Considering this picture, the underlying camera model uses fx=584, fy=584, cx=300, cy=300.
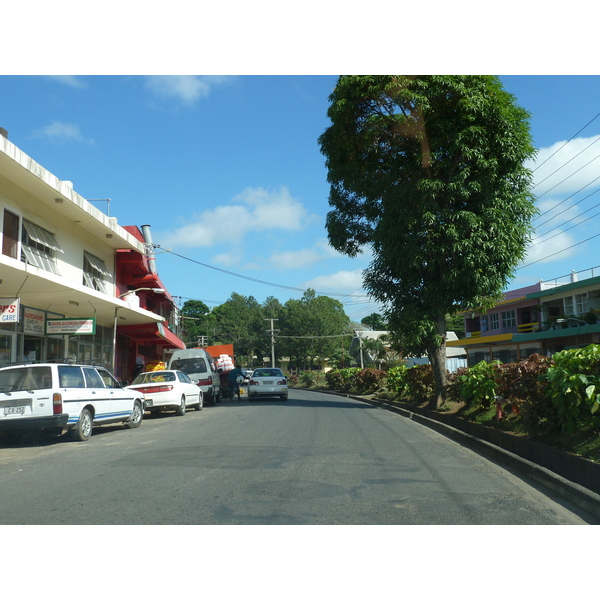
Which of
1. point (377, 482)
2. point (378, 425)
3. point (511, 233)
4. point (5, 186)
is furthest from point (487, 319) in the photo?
point (377, 482)

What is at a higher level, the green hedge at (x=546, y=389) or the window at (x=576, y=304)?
the window at (x=576, y=304)

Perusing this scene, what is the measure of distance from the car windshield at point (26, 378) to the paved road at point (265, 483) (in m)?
→ 1.19

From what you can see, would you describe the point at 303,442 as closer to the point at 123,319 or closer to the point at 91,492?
the point at 91,492

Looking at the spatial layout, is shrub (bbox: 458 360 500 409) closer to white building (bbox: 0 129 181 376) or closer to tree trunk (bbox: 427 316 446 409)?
tree trunk (bbox: 427 316 446 409)

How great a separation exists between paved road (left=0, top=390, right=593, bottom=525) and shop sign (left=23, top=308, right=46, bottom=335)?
23.1 ft

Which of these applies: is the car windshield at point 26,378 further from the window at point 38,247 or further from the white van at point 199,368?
the white van at point 199,368

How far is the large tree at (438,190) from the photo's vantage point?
1700cm

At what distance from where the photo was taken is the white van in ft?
78.5

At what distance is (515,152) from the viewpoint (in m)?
17.0

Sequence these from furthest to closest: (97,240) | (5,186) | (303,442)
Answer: (97,240)
(5,186)
(303,442)

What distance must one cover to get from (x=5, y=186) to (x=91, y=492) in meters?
12.6

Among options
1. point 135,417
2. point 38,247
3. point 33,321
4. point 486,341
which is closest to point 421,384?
point 135,417

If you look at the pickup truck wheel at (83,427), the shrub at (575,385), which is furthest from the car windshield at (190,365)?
the shrub at (575,385)

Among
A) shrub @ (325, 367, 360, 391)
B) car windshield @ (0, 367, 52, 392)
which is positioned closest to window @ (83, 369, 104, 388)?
car windshield @ (0, 367, 52, 392)
